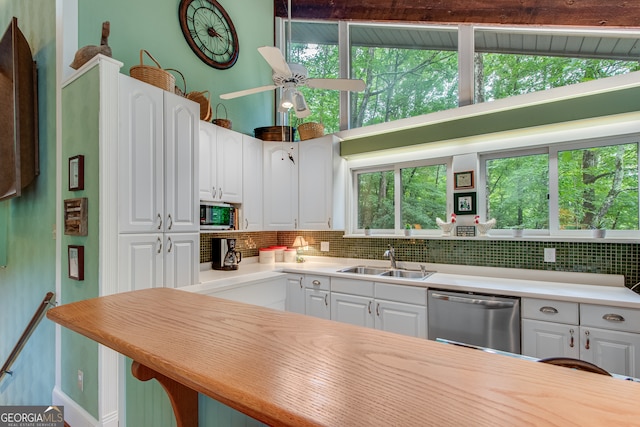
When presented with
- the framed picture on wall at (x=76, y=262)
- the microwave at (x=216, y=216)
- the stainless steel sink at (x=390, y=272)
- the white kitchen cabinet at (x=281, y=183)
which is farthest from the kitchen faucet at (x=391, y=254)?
the framed picture on wall at (x=76, y=262)

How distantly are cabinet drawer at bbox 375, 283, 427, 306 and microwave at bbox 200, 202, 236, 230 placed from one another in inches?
65.1

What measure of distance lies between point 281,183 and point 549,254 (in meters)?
2.80

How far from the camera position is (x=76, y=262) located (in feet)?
6.92

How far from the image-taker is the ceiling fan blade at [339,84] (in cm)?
223

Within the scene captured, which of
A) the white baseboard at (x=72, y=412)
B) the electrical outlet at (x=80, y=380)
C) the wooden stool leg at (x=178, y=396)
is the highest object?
the wooden stool leg at (x=178, y=396)

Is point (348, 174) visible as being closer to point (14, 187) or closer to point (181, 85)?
point (181, 85)

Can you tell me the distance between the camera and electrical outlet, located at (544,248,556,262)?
2607mm

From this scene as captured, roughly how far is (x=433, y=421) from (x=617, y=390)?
0.31 metres

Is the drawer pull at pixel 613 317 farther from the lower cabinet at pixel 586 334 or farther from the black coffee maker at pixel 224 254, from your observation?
the black coffee maker at pixel 224 254

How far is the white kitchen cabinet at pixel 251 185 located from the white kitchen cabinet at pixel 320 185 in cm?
49

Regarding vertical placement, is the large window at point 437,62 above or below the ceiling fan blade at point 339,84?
above

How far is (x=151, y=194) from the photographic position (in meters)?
2.24

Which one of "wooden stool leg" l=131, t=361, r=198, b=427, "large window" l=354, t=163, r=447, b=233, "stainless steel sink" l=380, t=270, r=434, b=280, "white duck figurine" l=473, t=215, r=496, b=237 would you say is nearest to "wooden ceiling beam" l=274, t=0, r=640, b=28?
"large window" l=354, t=163, r=447, b=233

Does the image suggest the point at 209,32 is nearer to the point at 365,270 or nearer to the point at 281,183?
the point at 281,183
